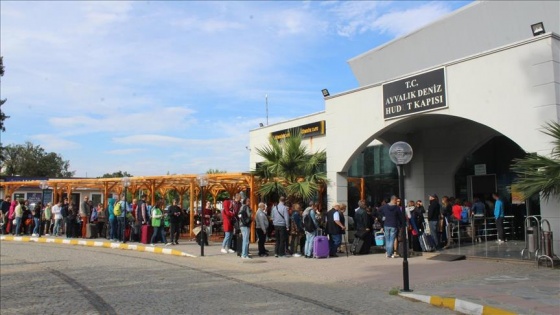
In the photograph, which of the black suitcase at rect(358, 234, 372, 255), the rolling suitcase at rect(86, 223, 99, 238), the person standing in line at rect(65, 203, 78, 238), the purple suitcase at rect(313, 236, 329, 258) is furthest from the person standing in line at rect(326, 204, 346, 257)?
the person standing in line at rect(65, 203, 78, 238)

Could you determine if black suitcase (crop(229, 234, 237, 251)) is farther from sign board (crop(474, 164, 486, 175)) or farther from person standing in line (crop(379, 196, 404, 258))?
sign board (crop(474, 164, 486, 175))

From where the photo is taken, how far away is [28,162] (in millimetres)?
67125

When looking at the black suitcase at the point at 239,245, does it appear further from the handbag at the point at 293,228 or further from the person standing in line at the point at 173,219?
the person standing in line at the point at 173,219

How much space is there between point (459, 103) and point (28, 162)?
218ft

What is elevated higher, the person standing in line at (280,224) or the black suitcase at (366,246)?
the person standing in line at (280,224)

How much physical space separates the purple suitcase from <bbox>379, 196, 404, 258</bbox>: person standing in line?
1.85 meters

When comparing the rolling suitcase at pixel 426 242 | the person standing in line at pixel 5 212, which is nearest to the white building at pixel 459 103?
the rolling suitcase at pixel 426 242

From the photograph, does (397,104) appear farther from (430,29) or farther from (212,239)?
(212,239)

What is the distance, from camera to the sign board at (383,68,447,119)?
1465 centimetres

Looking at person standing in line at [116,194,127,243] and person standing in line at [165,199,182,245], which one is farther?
person standing in line at [116,194,127,243]

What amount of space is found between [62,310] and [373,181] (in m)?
16.5

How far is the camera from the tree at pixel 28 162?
66.4 meters

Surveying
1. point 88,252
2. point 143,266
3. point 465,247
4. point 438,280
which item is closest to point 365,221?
point 465,247

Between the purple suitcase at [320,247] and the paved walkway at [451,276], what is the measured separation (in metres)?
0.34
